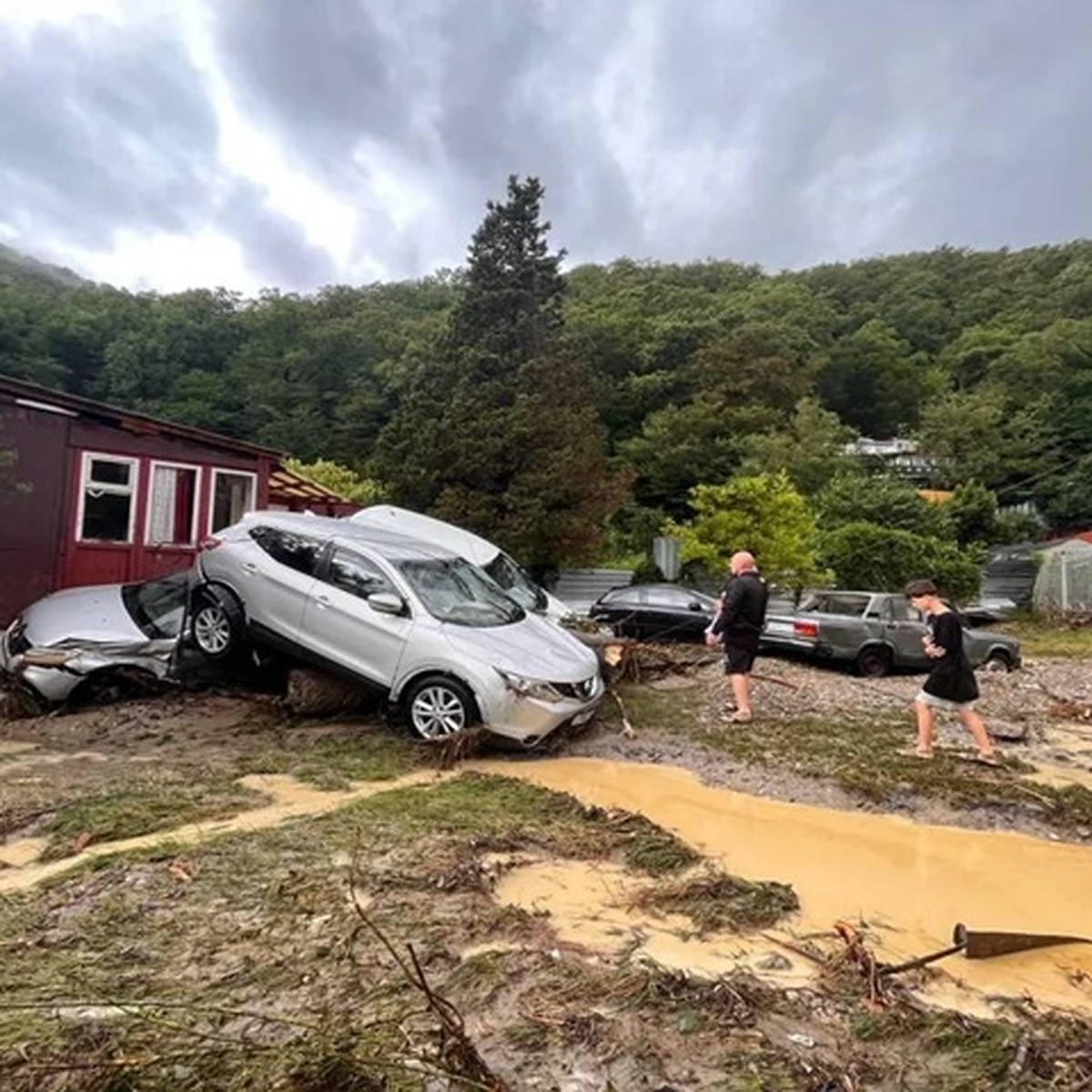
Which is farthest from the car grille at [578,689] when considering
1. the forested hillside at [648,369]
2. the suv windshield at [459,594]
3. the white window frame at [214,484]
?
the forested hillside at [648,369]

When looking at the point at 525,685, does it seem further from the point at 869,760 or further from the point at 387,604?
the point at 869,760

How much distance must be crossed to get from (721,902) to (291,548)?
17.7 ft

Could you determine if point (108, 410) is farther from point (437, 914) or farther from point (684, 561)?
point (684, 561)

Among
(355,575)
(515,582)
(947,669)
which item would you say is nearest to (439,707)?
(355,575)

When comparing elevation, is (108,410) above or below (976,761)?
above

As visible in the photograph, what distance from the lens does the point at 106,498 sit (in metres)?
11.8

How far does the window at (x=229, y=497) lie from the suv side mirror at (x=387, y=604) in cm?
712

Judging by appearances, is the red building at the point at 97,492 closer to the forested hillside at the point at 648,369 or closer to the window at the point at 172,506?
the window at the point at 172,506

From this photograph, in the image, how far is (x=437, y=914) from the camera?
138 inches

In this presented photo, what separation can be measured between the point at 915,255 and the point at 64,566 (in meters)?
59.6

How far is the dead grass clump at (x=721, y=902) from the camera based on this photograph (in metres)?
3.79

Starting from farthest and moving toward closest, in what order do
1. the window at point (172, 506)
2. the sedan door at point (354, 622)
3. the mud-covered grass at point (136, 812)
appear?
the window at point (172, 506)
the sedan door at point (354, 622)
the mud-covered grass at point (136, 812)

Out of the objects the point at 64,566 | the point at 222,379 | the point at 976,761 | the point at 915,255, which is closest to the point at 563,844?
the point at 976,761

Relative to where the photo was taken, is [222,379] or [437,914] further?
[222,379]
